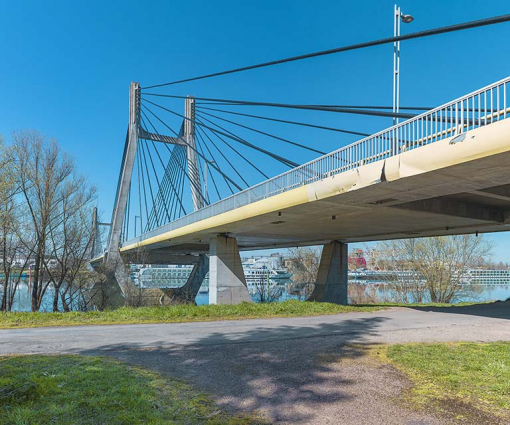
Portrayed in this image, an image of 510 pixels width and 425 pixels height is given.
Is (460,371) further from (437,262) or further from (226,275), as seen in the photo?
(437,262)

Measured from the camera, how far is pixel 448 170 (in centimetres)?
744

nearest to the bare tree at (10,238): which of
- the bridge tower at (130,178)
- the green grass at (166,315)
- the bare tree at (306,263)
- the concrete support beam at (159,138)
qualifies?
the green grass at (166,315)

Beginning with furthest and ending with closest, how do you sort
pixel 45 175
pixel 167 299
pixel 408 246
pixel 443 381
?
pixel 167 299 < pixel 408 246 < pixel 45 175 < pixel 443 381

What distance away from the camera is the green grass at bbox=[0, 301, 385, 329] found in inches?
464

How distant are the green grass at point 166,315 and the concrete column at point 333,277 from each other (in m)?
9.98

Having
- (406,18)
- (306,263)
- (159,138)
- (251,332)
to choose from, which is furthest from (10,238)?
(306,263)

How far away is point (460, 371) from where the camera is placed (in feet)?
19.1

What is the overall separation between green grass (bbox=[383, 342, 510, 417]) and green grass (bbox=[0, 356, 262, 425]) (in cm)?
273

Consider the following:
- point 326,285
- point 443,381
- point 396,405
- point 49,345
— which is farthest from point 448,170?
point 326,285

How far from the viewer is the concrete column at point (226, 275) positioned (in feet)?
65.9

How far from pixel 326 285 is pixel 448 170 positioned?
62.5 feet

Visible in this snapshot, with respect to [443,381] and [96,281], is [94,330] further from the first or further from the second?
[96,281]

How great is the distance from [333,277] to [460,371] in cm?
2000

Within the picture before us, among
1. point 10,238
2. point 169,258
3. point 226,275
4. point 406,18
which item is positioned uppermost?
point 406,18
